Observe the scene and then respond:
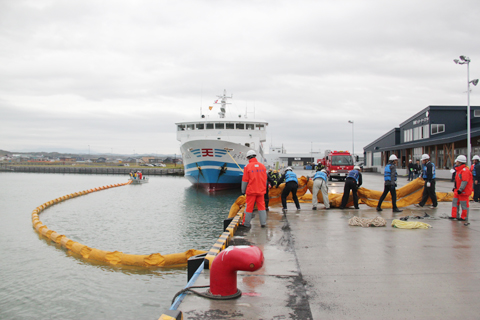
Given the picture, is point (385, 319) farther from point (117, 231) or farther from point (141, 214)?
point (141, 214)

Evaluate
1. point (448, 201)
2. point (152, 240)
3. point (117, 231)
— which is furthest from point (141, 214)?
point (448, 201)

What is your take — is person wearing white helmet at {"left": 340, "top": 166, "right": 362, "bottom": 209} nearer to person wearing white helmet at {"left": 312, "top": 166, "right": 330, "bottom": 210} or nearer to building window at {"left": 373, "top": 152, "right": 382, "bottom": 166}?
person wearing white helmet at {"left": 312, "top": 166, "right": 330, "bottom": 210}

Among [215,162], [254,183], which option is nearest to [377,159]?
[215,162]

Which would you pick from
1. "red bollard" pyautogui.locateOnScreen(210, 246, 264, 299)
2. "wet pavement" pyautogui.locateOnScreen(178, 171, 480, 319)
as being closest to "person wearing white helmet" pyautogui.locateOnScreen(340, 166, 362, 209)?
"wet pavement" pyautogui.locateOnScreen(178, 171, 480, 319)

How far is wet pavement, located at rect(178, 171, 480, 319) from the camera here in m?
3.52

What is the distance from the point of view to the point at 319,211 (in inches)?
408

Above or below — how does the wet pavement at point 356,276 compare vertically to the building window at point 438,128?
below

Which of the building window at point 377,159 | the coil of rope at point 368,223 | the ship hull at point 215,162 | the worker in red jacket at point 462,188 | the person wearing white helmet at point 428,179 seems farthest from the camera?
the building window at point 377,159

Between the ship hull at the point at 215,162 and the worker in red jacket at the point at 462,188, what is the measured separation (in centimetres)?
1779

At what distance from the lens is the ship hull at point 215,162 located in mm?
25531

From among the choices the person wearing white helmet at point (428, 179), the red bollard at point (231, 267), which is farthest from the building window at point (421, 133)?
the red bollard at point (231, 267)

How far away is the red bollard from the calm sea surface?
238 cm

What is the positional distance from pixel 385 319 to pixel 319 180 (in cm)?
749

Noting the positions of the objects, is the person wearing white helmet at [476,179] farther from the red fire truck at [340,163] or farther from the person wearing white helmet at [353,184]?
the red fire truck at [340,163]
